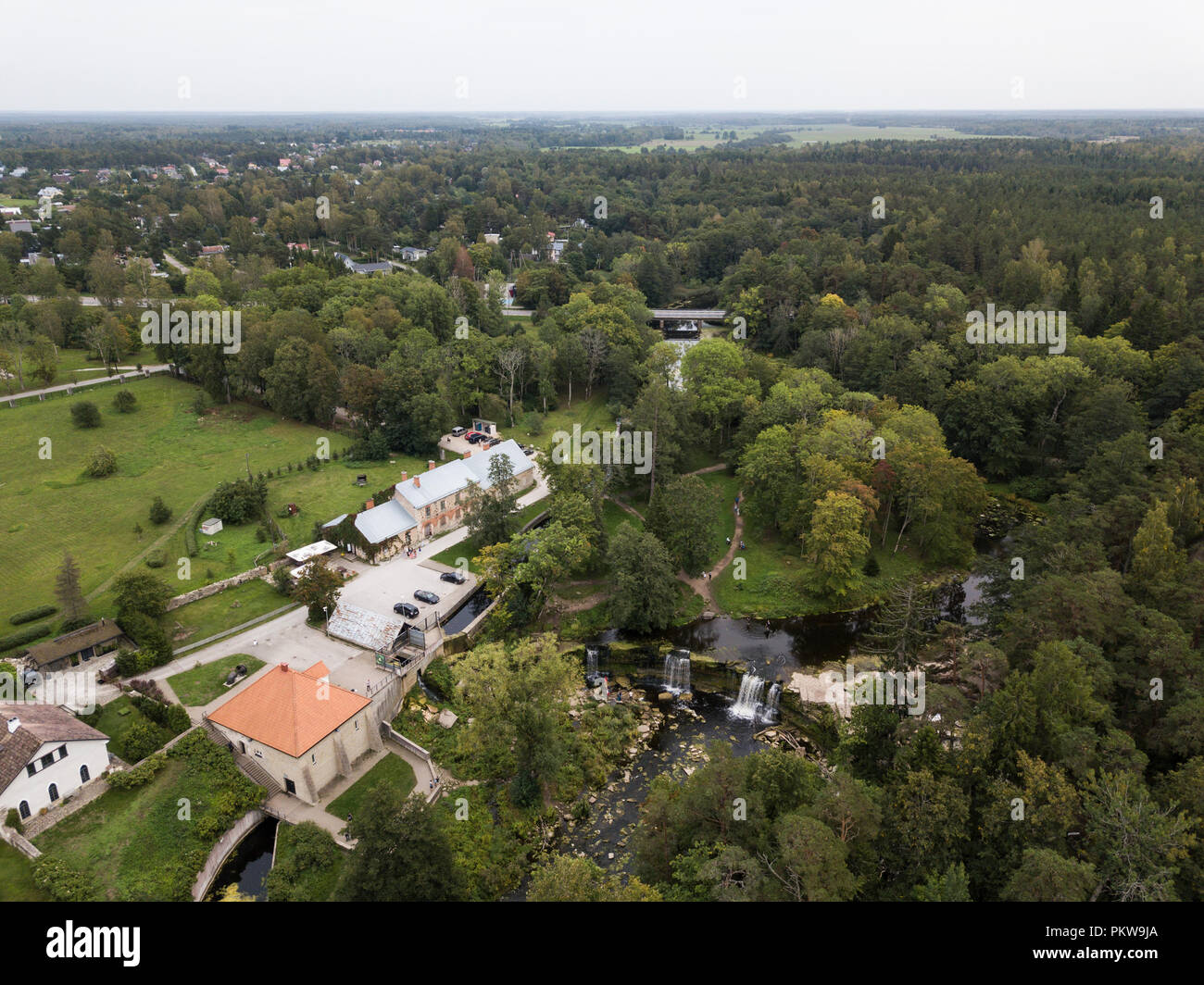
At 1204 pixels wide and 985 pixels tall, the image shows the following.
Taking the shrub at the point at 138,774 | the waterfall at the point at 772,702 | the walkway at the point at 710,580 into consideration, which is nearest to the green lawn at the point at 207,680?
the shrub at the point at 138,774

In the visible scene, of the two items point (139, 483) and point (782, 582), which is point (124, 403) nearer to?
point (139, 483)

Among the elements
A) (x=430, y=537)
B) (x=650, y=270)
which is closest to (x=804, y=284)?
(x=650, y=270)

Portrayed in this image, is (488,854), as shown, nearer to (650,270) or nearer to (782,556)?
(782,556)

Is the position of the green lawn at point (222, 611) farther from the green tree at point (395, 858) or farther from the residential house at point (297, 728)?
the green tree at point (395, 858)

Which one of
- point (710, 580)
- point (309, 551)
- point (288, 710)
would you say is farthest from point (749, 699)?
point (309, 551)

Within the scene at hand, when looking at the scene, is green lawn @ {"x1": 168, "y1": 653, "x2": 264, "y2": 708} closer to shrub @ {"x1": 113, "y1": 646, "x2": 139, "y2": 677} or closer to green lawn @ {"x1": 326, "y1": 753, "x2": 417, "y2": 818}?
shrub @ {"x1": 113, "y1": 646, "x2": 139, "y2": 677}
